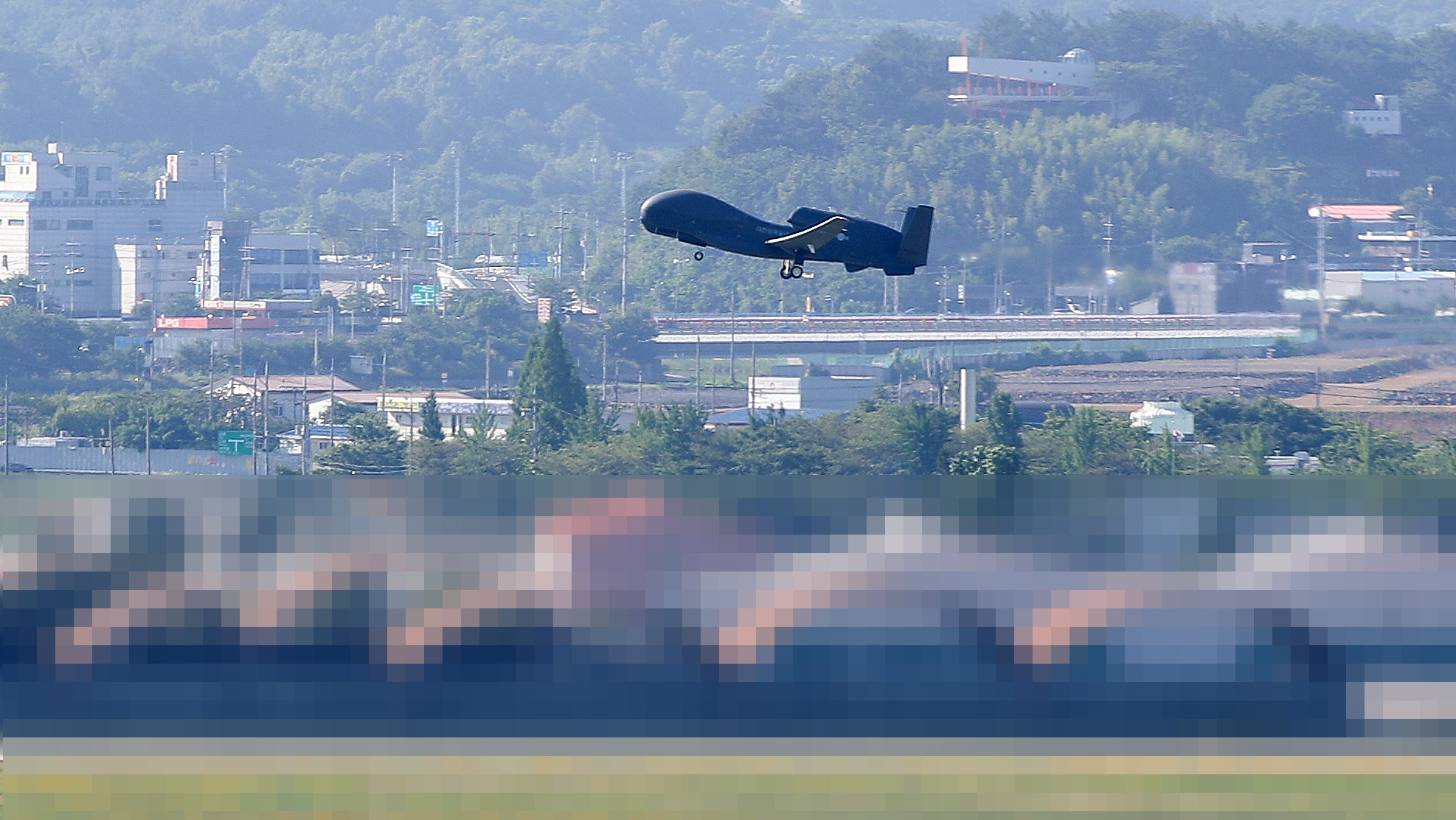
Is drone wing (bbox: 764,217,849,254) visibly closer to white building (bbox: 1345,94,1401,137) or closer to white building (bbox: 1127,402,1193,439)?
white building (bbox: 1127,402,1193,439)

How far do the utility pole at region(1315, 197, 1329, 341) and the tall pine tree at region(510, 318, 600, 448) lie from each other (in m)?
36.7

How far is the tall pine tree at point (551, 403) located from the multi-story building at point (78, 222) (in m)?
81.0

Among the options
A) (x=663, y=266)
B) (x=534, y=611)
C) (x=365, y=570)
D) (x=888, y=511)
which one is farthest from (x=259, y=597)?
(x=663, y=266)

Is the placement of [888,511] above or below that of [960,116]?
below

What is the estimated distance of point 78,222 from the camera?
169 m

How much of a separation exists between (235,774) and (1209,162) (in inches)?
5610

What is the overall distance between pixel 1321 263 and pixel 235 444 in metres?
61.3

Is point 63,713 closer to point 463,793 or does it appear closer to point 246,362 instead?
point 463,793

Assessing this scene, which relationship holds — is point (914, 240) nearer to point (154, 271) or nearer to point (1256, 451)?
point (1256, 451)

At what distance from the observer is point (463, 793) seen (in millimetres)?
23812

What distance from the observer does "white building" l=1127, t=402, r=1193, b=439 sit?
86125 millimetres

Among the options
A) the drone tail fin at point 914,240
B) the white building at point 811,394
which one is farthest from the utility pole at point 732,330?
the drone tail fin at point 914,240

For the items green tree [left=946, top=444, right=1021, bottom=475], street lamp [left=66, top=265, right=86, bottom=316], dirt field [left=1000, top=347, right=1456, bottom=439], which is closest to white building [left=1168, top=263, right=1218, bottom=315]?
dirt field [left=1000, top=347, right=1456, bottom=439]

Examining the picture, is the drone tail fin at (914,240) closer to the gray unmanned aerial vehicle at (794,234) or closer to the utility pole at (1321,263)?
the gray unmanned aerial vehicle at (794,234)
